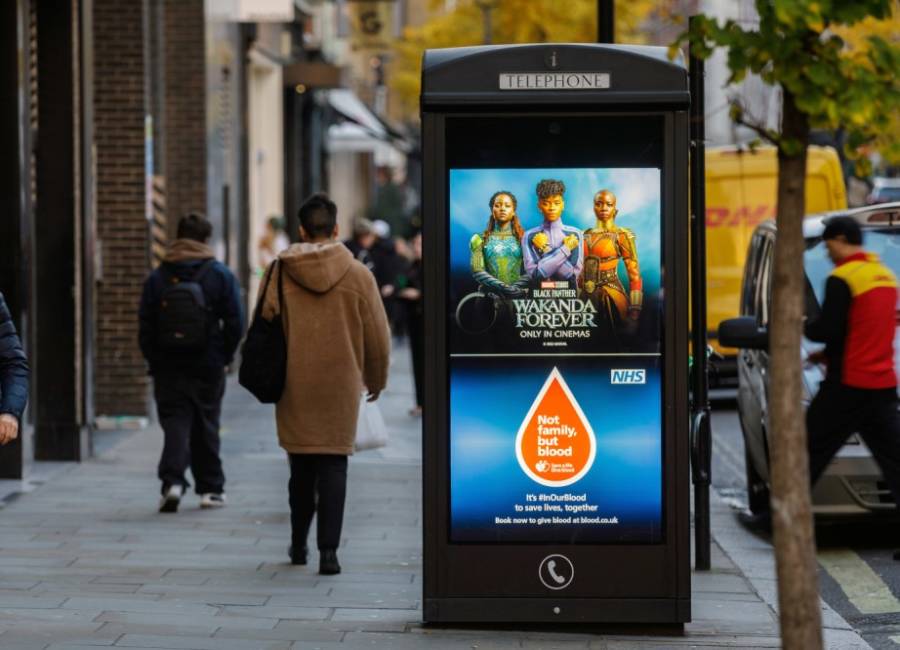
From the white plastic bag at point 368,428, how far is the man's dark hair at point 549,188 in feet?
7.72

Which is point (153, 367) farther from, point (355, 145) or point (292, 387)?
point (355, 145)

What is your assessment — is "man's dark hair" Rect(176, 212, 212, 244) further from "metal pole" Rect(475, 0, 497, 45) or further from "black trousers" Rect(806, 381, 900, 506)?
"metal pole" Rect(475, 0, 497, 45)

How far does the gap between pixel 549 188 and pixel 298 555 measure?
8.87ft

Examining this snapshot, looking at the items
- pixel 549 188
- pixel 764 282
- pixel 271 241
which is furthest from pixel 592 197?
pixel 271 241

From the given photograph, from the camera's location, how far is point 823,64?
4629 mm

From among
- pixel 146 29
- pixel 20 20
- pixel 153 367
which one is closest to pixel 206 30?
pixel 146 29

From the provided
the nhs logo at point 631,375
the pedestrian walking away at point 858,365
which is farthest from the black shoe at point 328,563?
the pedestrian walking away at point 858,365

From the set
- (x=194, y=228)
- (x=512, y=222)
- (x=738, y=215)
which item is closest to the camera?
(x=512, y=222)

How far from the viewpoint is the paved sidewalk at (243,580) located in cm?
721

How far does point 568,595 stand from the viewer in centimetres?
732

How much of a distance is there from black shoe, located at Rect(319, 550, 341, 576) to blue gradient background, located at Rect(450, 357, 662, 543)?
152cm

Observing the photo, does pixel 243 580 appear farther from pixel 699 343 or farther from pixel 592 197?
pixel 592 197

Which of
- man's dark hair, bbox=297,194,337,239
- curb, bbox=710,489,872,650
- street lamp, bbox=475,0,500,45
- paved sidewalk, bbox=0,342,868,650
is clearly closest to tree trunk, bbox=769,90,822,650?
curb, bbox=710,489,872,650

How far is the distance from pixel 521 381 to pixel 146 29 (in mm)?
9568
